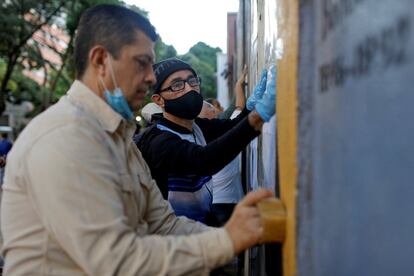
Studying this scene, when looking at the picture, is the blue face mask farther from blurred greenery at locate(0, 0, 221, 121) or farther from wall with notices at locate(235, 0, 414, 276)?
blurred greenery at locate(0, 0, 221, 121)

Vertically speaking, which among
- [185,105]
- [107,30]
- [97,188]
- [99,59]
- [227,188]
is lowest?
[227,188]

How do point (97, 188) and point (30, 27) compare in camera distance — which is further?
point (30, 27)

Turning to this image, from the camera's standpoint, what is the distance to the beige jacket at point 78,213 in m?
1.71

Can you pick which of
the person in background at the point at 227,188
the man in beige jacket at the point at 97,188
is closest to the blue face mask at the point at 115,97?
the man in beige jacket at the point at 97,188

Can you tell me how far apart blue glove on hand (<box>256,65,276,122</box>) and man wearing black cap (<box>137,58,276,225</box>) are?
0.36 m

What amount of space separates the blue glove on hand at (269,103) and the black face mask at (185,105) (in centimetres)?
117

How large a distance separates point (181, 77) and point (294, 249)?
220cm

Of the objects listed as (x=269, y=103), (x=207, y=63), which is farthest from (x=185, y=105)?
(x=207, y=63)

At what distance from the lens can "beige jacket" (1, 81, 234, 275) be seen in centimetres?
171

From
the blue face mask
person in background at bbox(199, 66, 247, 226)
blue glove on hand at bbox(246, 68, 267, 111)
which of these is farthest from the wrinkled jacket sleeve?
person in background at bbox(199, 66, 247, 226)

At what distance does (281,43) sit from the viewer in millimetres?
1979

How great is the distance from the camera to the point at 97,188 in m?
1.75

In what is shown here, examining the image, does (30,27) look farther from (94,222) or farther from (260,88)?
(94,222)

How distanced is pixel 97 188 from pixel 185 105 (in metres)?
1.92
